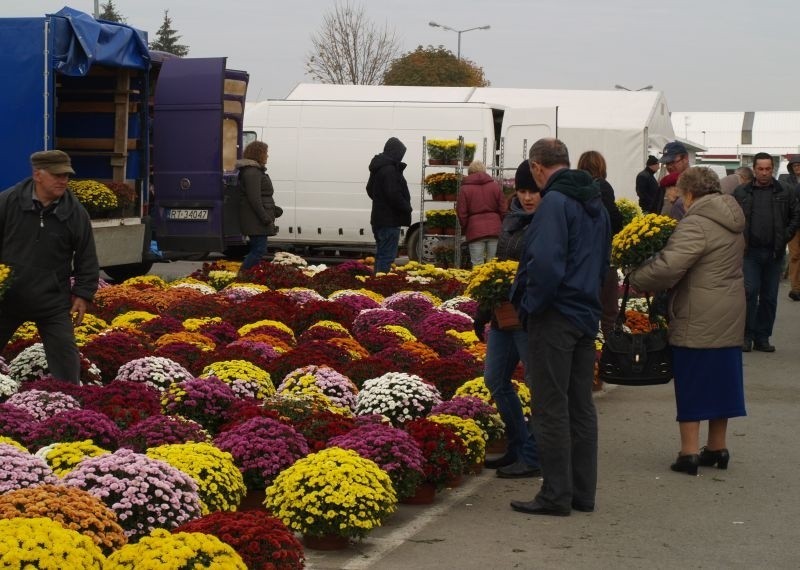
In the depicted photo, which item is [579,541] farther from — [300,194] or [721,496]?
[300,194]

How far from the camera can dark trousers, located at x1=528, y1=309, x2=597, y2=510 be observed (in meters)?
7.24

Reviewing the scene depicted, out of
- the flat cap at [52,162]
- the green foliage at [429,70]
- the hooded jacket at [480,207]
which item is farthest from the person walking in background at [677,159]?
the green foliage at [429,70]

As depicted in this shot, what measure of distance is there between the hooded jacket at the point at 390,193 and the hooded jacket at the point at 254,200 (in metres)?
1.37

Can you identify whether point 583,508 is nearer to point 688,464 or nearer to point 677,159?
point 688,464

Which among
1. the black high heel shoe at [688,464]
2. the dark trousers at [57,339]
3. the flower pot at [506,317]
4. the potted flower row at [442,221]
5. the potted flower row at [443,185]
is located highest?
the potted flower row at [443,185]

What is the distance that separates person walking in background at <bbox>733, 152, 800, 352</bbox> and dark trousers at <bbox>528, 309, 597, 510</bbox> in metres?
6.64

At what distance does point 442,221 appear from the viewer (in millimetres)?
19672

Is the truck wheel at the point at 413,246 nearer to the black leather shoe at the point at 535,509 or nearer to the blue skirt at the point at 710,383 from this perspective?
the blue skirt at the point at 710,383

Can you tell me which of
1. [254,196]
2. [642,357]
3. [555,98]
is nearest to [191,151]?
[254,196]

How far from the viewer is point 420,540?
6840 mm

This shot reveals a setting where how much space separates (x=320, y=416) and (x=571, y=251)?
1.96 m

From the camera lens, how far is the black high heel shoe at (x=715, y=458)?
8.59m

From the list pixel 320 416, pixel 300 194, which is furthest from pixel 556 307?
pixel 300 194

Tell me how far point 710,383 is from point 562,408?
4.91 feet
